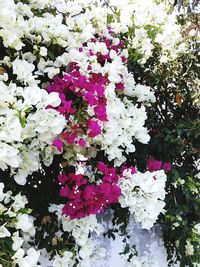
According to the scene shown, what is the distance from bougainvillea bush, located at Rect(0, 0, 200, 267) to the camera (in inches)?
63.5

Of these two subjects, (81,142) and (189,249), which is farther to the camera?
(189,249)

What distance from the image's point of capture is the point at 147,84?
8.00 feet

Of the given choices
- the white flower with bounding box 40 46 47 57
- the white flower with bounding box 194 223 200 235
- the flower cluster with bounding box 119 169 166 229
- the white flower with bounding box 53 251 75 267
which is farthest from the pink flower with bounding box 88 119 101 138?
the white flower with bounding box 194 223 200 235

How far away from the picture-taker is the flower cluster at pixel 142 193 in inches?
71.6

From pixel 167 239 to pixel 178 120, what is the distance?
649 mm

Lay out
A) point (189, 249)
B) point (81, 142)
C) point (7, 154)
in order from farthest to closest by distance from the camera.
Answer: point (189, 249) → point (81, 142) → point (7, 154)

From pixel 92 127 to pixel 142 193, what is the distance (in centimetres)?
36

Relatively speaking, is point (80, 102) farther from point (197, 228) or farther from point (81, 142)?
point (197, 228)

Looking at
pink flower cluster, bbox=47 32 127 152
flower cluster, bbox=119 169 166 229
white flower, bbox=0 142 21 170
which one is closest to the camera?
white flower, bbox=0 142 21 170

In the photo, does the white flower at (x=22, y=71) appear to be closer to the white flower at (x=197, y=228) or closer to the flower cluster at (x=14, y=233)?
the flower cluster at (x=14, y=233)

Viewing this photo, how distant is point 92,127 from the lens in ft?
5.54

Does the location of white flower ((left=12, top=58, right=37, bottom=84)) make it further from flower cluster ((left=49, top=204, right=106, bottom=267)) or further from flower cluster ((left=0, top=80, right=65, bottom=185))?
flower cluster ((left=49, top=204, right=106, bottom=267))

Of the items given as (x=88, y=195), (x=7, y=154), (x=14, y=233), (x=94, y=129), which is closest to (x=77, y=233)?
(x=88, y=195)

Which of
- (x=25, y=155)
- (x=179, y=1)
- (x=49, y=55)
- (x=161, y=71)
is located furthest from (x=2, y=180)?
(x=179, y=1)
